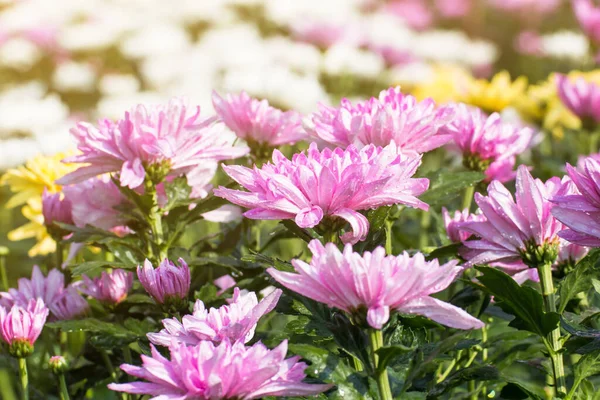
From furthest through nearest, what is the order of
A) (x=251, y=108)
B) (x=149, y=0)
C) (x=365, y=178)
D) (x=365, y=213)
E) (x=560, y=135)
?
(x=149, y=0)
(x=560, y=135)
(x=251, y=108)
(x=365, y=213)
(x=365, y=178)

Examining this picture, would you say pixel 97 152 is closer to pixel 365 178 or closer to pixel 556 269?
pixel 365 178

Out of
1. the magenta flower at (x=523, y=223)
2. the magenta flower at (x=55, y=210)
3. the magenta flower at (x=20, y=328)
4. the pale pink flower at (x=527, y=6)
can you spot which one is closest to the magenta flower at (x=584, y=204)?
the magenta flower at (x=523, y=223)

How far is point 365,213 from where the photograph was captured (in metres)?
1.02

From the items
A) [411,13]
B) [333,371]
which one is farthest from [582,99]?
[411,13]

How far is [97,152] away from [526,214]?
563mm

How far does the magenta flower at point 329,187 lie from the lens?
35.3 inches

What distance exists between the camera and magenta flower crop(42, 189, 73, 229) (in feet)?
4.65

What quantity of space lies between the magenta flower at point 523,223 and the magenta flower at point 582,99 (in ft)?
4.29

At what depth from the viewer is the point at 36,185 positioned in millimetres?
1637

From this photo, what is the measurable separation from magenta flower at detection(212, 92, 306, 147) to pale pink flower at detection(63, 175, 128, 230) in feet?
0.65

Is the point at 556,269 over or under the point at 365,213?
under

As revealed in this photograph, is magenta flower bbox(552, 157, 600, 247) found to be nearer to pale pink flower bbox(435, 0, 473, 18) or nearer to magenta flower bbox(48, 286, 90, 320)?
magenta flower bbox(48, 286, 90, 320)

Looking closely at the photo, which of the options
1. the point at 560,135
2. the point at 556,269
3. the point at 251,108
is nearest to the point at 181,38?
the point at 560,135

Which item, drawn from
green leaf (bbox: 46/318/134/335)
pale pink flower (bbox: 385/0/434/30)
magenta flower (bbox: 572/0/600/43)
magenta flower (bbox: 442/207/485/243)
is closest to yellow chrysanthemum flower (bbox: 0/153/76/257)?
green leaf (bbox: 46/318/134/335)
